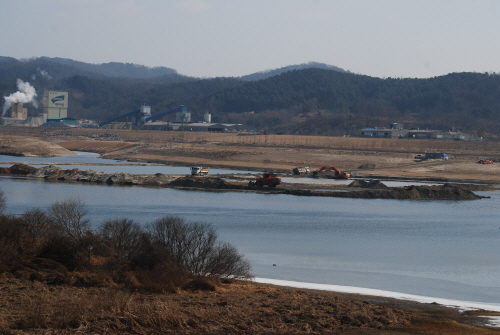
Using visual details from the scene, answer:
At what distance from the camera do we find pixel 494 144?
8812cm

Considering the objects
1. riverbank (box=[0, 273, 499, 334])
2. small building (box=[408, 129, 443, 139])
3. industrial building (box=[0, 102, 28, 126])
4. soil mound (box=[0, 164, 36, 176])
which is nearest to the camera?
riverbank (box=[0, 273, 499, 334])

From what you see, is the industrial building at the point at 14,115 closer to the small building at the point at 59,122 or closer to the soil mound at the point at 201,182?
the small building at the point at 59,122

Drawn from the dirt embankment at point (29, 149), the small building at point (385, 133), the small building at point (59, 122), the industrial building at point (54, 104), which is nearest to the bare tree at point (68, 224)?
the dirt embankment at point (29, 149)

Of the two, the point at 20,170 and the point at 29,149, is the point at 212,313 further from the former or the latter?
the point at 29,149

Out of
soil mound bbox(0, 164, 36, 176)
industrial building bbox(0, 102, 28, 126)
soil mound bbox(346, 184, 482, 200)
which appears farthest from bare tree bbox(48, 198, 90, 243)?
industrial building bbox(0, 102, 28, 126)

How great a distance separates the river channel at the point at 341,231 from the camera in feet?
57.5

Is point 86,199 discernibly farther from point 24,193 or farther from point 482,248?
point 482,248

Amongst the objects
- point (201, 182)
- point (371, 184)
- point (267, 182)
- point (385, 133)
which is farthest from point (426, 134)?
point (201, 182)

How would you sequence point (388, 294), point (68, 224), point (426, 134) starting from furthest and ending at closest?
1. point (426, 134)
2. point (68, 224)
3. point (388, 294)

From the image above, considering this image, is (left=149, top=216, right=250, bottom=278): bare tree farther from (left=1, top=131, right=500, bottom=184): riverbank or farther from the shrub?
(left=1, top=131, right=500, bottom=184): riverbank

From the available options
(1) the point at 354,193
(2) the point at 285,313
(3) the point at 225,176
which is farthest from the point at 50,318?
(3) the point at 225,176

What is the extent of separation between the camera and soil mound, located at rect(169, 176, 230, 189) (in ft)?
139

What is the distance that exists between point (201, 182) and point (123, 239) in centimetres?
2610

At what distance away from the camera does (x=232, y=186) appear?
139ft
